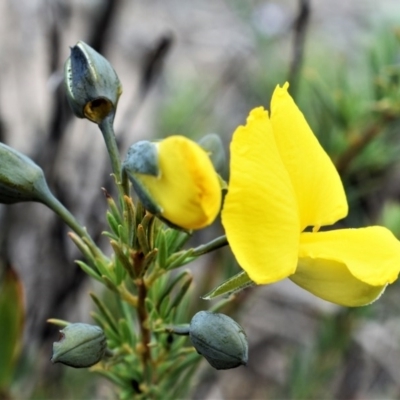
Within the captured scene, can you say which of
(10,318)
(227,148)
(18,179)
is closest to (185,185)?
(18,179)

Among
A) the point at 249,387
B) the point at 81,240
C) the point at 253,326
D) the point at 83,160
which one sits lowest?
the point at 249,387

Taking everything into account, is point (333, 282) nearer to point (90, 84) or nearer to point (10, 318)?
point (90, 84)

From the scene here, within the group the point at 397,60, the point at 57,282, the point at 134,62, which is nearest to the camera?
the point at 397,60

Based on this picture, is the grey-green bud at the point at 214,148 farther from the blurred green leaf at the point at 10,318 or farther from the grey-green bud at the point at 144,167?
the blurred green leaf at the point at 10,318

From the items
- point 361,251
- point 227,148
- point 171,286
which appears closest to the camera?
point 361,251

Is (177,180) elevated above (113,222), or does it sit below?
above

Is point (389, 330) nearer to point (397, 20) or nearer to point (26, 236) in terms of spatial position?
point (397, 20)

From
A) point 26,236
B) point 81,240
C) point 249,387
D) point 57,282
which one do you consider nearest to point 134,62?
point 26,236

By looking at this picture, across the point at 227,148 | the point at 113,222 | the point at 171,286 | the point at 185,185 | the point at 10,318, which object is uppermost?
the point at 185,185
